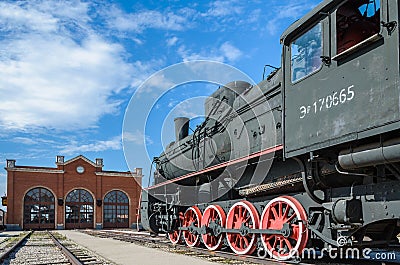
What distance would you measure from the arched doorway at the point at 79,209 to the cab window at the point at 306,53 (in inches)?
1473

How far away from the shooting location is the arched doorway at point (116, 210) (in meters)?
42.7

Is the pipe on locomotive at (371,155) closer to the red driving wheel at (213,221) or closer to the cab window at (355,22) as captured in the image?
the cab window at (355,22)

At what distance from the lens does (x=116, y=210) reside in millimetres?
43531

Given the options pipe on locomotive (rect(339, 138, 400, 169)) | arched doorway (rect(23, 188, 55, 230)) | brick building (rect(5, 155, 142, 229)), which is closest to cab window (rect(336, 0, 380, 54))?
pipe on locomotive (rect(339, 138, 400, 169))

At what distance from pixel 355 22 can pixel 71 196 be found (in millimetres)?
38842

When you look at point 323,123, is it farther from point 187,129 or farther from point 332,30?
point 187,129

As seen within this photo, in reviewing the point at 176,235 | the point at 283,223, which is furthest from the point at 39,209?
the point at 283,223

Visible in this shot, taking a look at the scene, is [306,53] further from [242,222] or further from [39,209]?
[39,209]

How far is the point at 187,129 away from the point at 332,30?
33.6ft

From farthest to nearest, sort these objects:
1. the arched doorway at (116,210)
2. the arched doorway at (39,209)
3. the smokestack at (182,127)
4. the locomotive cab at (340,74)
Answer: the arched doorway at (116,210) < the arched doorway at (39,209) < the smokestack at (182,127) < the locomotive cab at (340,74)

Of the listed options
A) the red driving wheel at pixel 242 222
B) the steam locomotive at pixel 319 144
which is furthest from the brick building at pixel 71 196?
the steam locomotive at pixel 319 144

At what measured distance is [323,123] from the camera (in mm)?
6234

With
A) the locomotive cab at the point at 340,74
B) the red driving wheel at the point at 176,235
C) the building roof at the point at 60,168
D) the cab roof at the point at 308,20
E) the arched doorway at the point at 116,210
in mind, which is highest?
the cab roof at the point at 308,20

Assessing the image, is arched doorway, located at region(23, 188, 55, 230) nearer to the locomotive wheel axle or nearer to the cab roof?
the locomotive wheel axle
